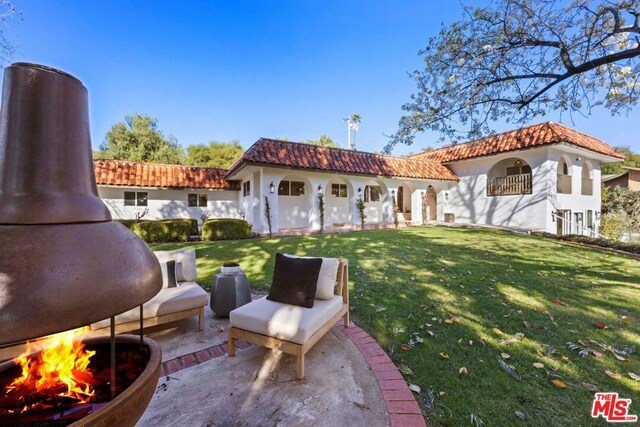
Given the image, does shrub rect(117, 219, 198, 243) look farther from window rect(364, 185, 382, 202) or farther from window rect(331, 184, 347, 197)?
window rect(364, 185, 382, 202)

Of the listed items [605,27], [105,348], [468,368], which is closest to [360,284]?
[468,368]

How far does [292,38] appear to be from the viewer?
11906 mm

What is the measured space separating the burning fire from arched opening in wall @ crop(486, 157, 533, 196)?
18.3 meters

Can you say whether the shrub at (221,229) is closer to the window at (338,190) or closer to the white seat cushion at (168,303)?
the window at (338,190)

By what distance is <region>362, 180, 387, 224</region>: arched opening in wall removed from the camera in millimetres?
17172

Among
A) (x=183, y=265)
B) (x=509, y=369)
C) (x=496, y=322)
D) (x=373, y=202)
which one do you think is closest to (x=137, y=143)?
(x=373, y=202)

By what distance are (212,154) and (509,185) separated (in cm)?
2976

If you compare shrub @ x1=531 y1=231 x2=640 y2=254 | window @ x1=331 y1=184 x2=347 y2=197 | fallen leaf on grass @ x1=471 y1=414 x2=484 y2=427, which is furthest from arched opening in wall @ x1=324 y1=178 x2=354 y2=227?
fallen leaf on grass @ x1=471 y1=414 x2=484 y2=427

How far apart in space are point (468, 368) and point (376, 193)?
15.4m

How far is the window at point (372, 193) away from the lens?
17250mm

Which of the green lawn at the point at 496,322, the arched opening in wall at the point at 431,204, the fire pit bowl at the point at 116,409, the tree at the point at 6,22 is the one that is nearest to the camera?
the fire pit bowl at the point at 116,409

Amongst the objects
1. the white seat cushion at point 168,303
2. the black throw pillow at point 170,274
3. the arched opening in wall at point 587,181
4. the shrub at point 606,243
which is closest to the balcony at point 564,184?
the arched opening in wall at point 587,181

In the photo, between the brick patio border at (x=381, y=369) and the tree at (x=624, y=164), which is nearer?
the brick patio border at (x=381, y=369)

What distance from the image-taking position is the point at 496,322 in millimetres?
3723
